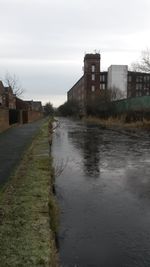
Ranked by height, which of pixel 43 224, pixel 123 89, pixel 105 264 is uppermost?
pixel 123 89

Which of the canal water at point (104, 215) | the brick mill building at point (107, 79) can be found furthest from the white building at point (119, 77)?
the canal water at point (104, 215)

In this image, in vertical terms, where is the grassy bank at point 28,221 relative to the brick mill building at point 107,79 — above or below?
below

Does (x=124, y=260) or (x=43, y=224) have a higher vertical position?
(x=43, y=224)

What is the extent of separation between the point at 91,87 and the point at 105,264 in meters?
112

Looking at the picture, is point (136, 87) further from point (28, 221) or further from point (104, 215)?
point (28, 221)

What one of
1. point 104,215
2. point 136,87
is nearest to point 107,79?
point 136,87

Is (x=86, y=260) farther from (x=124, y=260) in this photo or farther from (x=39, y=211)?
(x=39, y=211)

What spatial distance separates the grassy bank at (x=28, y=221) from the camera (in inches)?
177

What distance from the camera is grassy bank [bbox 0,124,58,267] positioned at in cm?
450

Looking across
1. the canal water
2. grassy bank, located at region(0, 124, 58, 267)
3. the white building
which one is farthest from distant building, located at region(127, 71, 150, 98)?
grassy bank, located at region(0, 124, 58, 267)

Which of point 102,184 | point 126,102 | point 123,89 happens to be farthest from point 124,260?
point 123,89

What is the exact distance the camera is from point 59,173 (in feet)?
36.3

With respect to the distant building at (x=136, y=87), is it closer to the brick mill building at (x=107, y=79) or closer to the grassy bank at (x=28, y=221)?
the brick mill building at (x=107, y=79)

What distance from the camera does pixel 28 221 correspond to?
5773mm
